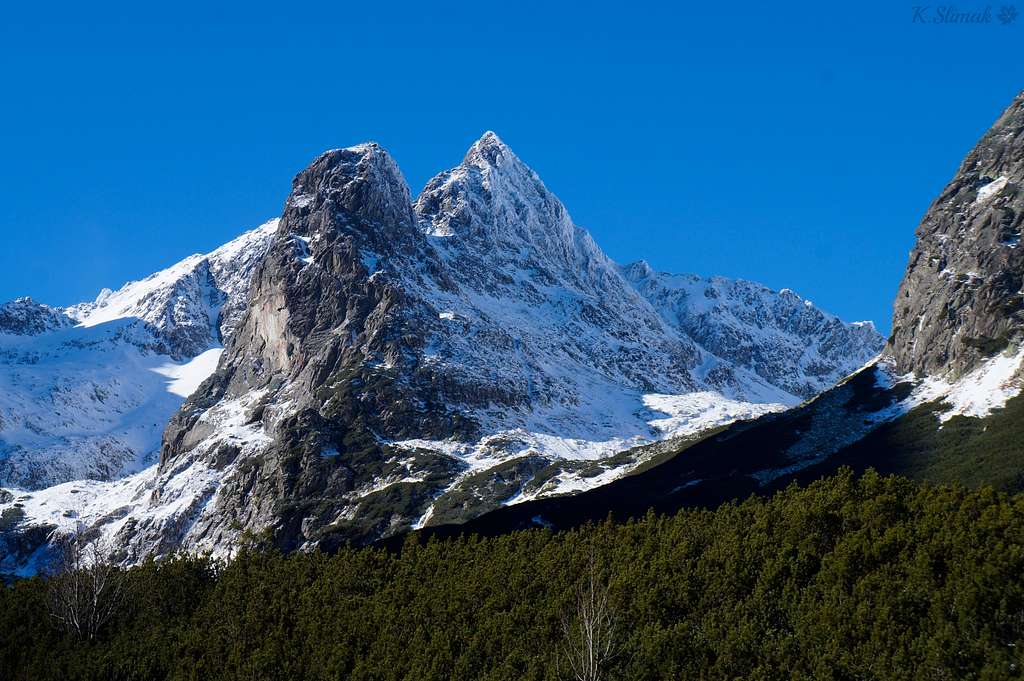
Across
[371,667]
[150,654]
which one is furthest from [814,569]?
[150,654]

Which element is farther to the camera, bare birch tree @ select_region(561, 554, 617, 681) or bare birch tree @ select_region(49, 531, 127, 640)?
Result: bare birch tree @ select_region(49, 531, 127, 640)

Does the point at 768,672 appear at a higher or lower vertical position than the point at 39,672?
lower

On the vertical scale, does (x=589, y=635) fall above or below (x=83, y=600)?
below

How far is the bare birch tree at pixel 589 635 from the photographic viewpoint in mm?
100062

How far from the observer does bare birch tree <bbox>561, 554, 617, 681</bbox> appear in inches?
3939

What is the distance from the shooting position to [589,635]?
94750 mm

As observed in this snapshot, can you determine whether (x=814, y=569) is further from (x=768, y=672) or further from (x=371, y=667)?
(x=371, y=667)

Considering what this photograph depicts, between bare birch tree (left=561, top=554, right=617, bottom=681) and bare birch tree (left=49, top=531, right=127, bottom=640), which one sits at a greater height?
bare birch tree (left=49, top=531, right=127, bottom=640)

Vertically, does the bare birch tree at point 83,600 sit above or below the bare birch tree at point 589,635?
above

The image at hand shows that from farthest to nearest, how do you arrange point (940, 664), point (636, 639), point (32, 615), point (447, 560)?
point (447, 560) < point (32, 615) < point (636, 639) < point (940, 664)

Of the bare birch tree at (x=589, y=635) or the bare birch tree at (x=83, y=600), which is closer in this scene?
the bare birch tree at (x=589, y=635)

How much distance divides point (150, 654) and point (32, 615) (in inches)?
901

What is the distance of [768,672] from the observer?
102562 mm

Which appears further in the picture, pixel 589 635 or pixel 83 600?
pixel 83 600
